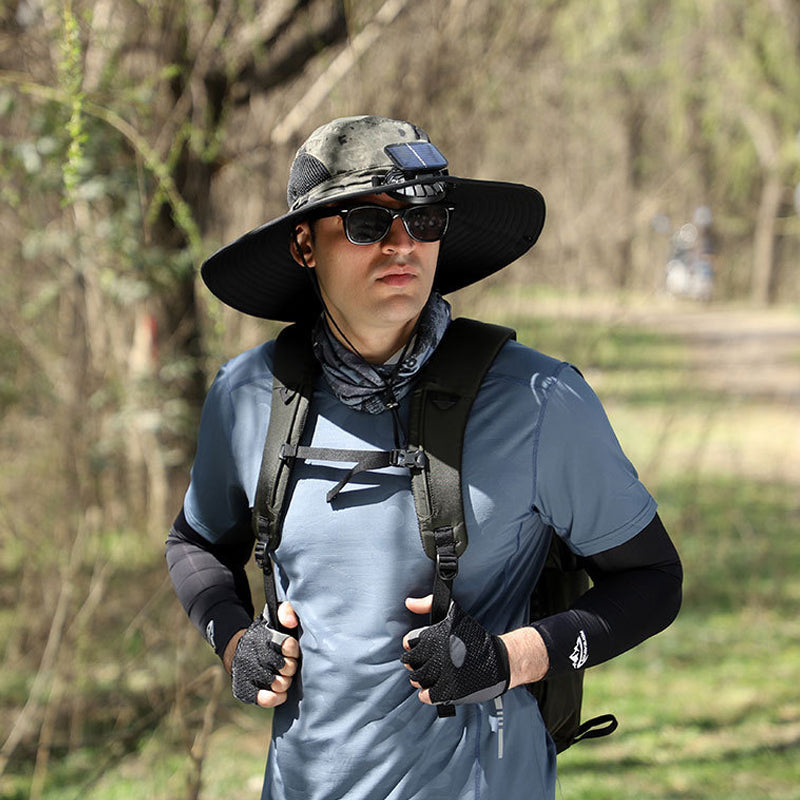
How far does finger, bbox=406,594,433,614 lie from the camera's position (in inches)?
65.2

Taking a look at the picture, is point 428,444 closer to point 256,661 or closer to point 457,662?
point 457,662

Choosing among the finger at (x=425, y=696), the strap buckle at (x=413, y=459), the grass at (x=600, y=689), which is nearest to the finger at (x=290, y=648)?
the finger at (x=425, y=696)

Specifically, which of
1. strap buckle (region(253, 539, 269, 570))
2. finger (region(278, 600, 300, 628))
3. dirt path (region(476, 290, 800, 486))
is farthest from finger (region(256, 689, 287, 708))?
dirt path (region(476, 290, 800, 486))

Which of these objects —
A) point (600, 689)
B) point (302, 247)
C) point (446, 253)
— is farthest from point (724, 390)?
point (302, 247)

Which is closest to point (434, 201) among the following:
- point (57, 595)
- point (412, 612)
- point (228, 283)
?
point (228, 283)

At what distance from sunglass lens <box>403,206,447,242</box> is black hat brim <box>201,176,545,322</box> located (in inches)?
1.7

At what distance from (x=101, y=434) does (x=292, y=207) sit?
3.75 metres

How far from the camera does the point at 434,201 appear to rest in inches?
68.1

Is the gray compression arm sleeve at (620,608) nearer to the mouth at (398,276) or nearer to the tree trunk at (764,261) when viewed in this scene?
the mouth at (398,276)

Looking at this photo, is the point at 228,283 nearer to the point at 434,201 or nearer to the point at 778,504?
the point at 434,201

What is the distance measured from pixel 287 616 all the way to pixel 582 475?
0.53 meters

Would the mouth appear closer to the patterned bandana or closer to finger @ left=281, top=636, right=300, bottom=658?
the patterned bandana

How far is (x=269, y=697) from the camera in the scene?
1.75m

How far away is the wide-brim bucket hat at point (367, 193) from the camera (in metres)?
1.72
